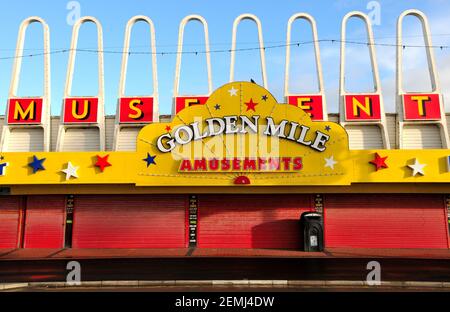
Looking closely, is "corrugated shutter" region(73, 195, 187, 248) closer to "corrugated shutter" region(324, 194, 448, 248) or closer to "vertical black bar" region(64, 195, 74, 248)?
"vertical black bar" region(64, 195, 74, 248)

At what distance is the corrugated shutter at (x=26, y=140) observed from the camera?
19266 mm

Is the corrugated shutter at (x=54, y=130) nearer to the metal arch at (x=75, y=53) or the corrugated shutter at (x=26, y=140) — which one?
the corrugated shutter at (x=26, y=140)

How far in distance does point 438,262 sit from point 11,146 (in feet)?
66.2

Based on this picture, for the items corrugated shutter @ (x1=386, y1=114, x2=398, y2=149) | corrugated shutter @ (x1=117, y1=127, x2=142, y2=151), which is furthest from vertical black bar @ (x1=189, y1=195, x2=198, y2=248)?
corrugated shutter @ (x1=386, y1=114, x2=398, y2=149)

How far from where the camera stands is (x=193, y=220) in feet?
57.7

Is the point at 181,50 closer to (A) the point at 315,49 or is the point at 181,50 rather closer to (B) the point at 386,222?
(A) the point at 315,49

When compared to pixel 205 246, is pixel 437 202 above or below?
above

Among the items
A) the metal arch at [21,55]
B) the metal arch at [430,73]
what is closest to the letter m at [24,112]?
the metal arch at [21,55]

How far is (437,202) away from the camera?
17438 millimetres

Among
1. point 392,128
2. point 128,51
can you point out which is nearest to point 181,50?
point 128,51

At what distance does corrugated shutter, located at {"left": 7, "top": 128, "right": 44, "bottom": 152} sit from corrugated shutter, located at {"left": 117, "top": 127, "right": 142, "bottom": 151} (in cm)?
425
